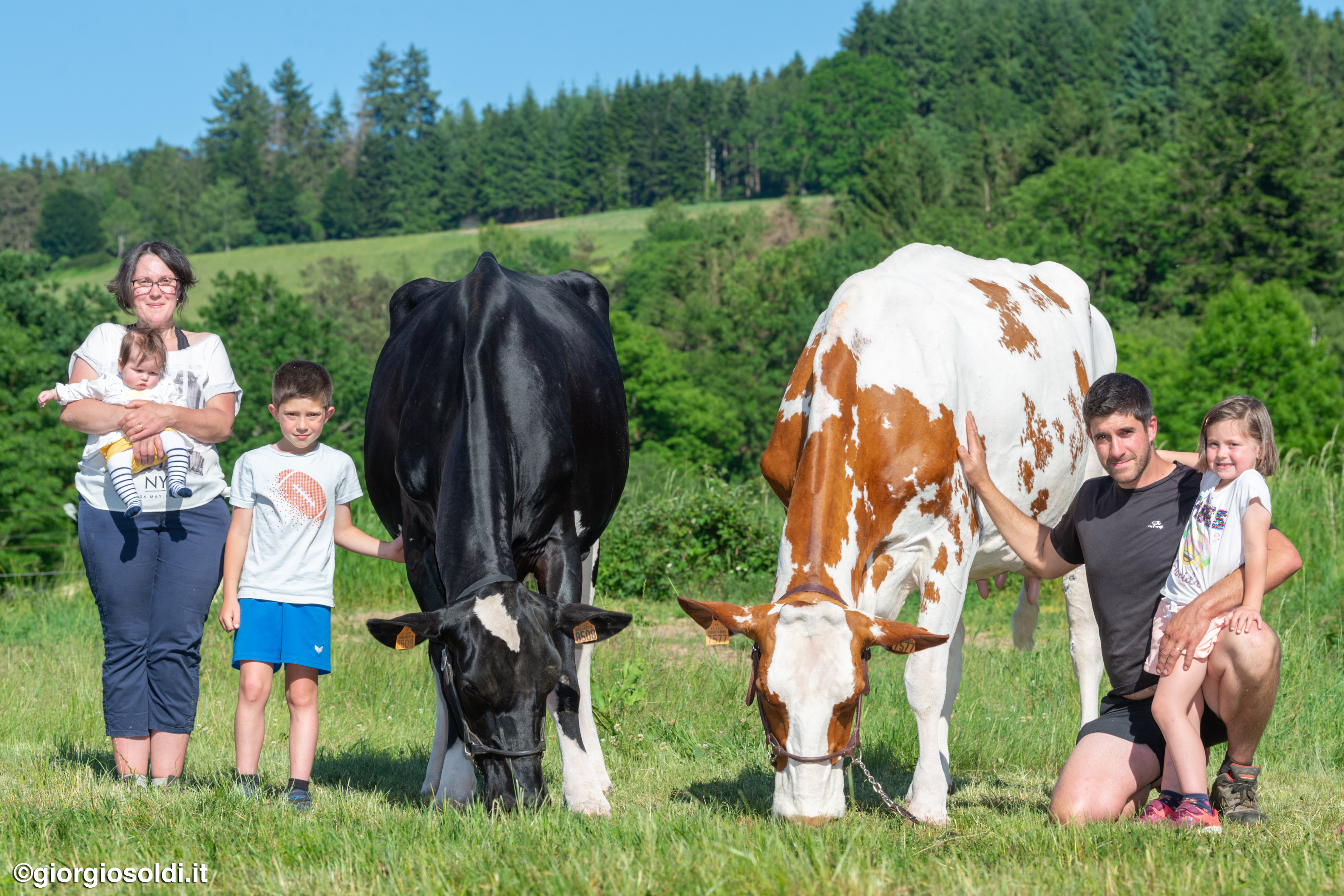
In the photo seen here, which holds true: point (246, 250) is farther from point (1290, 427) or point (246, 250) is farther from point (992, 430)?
point (992, 430)

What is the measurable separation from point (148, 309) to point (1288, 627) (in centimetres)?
852

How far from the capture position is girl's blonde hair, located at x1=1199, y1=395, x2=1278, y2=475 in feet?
15.2

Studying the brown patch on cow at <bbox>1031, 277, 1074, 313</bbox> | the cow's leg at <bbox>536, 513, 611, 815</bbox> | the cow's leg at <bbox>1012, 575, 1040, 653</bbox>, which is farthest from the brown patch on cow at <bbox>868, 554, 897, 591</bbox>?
the brown patch on cow at <bbox>1031, 277, 1074, 313</bbox>

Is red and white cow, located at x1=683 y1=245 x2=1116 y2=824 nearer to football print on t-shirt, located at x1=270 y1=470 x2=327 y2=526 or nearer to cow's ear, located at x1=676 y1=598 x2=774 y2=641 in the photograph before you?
cow's ear, located at x1=676 y1=598 x2=774 y2=641

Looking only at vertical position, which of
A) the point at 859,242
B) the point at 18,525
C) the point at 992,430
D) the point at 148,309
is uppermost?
the point at 859,242

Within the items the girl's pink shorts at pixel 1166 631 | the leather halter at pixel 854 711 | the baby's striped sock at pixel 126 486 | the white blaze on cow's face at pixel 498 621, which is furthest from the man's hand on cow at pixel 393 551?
the girl's pink shorts at pixel 1166 631

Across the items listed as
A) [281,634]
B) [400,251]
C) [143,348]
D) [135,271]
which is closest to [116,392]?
[143,348]

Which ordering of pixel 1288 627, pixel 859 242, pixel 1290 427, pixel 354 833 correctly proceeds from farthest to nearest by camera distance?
1. pixel 859 242
2. pixel 1290 427
3. pixel 1288 627
4. pixel 354 833

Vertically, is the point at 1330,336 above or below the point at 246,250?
below

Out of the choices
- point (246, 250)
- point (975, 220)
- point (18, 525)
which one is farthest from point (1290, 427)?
point (246, 250)

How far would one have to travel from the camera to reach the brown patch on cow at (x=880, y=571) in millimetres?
5301

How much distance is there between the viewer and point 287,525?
543 centimetres

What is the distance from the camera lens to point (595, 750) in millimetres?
6027

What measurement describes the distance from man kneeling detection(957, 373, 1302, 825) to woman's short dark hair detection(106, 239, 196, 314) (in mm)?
3719
